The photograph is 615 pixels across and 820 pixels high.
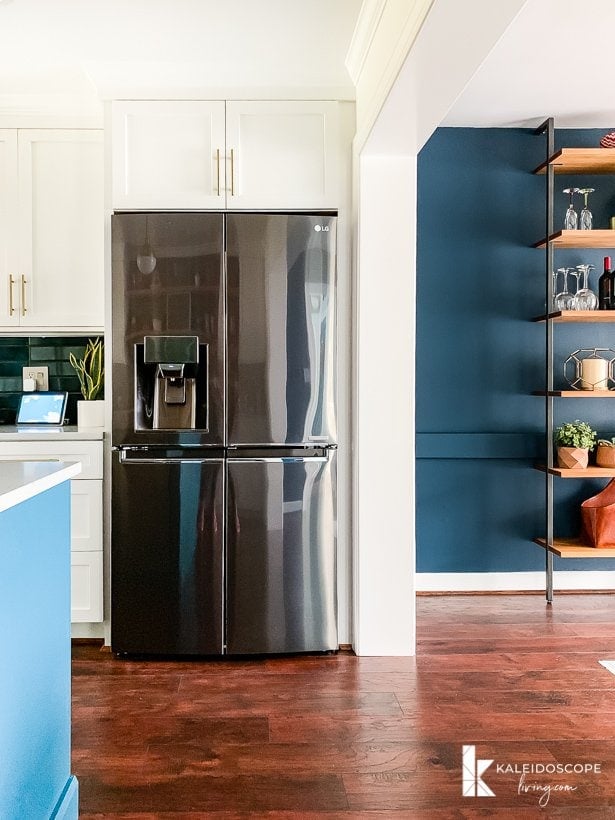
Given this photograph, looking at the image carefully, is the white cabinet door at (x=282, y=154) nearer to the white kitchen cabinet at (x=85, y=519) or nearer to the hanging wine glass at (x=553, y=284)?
the white kitchen cabinet at (x=85, y=519)

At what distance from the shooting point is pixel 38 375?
3.56 meters

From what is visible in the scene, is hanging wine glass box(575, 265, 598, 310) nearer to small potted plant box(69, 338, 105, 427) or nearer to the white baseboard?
the white baseboard

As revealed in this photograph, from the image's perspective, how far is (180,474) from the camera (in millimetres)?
2891

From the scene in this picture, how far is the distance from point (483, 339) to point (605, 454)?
868 millimetres

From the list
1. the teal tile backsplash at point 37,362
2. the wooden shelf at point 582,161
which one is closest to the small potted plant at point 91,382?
the teal tile backsplash at point 37,362

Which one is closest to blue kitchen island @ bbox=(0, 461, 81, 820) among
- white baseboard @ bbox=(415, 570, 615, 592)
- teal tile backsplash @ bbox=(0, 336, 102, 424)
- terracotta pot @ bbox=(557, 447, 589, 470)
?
teal tile backsplash @ bbox=(0, 336, 102, 424)

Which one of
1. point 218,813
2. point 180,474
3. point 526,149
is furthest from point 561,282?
point 218,813

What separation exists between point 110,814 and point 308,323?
183cm

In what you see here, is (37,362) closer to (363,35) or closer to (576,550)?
(363,35)

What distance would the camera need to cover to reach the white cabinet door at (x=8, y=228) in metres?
3.21

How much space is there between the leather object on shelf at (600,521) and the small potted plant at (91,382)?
8.25ft

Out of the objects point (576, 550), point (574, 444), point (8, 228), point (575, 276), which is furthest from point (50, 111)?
point (576, 550)

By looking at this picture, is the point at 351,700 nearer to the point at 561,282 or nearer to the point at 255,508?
the point at 255,508

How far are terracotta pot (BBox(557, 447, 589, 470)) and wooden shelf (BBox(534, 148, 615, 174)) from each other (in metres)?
1.46
